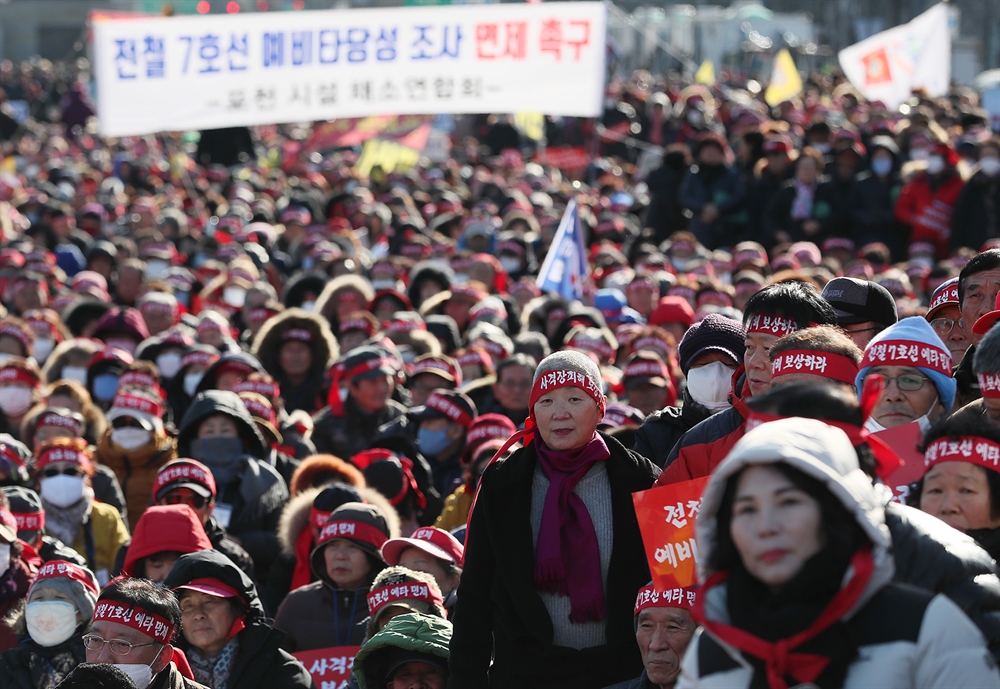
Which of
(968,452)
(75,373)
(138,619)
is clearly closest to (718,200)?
(75,373)

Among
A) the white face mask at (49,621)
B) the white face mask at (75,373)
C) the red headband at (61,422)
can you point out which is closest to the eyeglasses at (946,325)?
the white face mask at (49,621)

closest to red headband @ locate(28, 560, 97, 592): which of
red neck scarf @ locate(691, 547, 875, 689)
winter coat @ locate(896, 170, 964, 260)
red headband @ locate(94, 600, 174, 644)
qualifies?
red headband @ locate(94, 600, 174, 644)

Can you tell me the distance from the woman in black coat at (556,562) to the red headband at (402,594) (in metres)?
1.00

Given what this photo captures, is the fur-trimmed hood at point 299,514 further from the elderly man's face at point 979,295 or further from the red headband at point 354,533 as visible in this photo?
the elderly man's face at point 979,295

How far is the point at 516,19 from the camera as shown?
13.3m

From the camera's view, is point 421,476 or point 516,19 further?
point 516,19

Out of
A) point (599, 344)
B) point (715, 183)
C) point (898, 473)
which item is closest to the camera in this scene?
point (898, 473)

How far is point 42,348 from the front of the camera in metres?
11.8

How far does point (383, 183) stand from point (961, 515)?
18445 millimetres

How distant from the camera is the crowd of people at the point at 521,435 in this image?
2.75 m

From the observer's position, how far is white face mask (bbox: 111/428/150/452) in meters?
8.38

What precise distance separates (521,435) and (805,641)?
6.98 feet

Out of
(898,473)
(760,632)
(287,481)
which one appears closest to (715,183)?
(287,481)

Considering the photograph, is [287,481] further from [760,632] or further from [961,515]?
[760,632]
